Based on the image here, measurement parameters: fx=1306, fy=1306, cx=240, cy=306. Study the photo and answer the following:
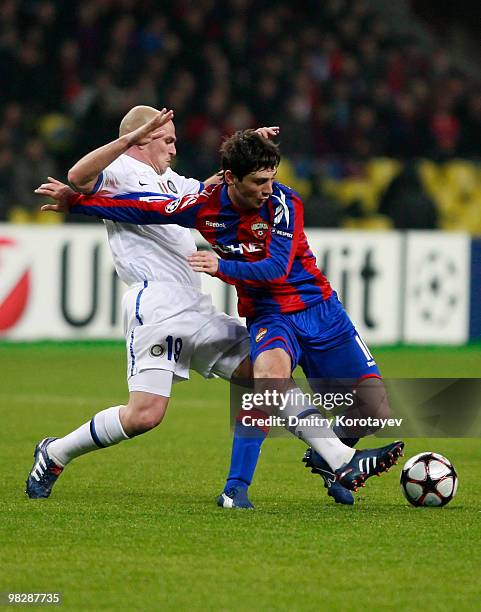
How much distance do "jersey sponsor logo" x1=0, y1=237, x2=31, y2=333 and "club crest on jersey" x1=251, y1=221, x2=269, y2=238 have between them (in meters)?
7.78

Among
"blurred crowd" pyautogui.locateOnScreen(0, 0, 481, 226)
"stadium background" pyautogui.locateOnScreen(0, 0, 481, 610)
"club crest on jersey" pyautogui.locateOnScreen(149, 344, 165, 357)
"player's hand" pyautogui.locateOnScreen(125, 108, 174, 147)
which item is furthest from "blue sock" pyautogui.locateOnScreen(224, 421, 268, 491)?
"blurred crowd" pyautogui.locateOnScreen(0, 0, 481, 226)

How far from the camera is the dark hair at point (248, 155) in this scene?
567cm

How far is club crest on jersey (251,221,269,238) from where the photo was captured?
19.2 ft

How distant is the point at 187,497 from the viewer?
6.27 meters

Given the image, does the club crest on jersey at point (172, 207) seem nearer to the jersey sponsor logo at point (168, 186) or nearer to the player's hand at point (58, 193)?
the jersey sponsor logo at point (168, 186)

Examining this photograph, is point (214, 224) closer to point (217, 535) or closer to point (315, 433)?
point (315, 433)

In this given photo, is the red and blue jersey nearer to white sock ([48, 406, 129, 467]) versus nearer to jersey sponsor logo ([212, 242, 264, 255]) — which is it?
jersey sponsor logo ([212, 242, 264, 255])

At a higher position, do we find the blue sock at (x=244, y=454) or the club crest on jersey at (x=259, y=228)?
the club crest on jersey at (x=259, y=228)

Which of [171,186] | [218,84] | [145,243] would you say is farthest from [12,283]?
[145,243]

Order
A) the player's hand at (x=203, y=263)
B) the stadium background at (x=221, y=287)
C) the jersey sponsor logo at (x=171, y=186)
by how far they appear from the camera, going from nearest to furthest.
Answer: the stadium background at (x=221, y=287), the player's hand at (x=203, y=263), the jersey sponsor logo at (x=171, y=186)

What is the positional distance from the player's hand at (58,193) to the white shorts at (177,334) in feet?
1.76

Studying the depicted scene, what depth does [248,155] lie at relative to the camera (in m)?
5.67

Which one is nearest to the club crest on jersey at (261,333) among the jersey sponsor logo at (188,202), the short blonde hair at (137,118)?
the jersey sponsor logo at (188,202)

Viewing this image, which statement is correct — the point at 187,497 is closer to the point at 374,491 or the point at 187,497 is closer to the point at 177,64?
the point at 374,491
